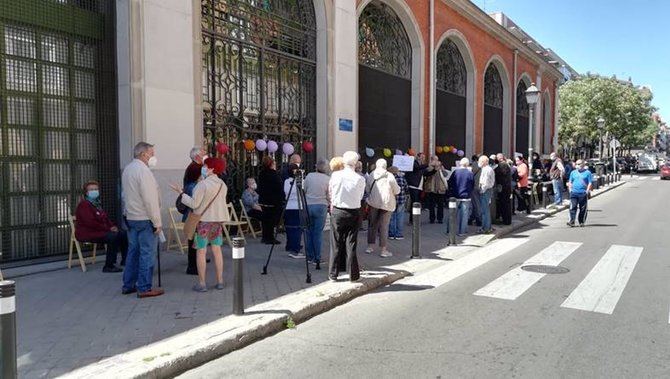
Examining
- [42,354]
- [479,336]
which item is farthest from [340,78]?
[42,354]

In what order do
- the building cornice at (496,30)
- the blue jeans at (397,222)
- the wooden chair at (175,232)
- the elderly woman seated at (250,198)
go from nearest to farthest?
the wooden chair at (175,232) < the elderly woman seated at (250,198) < the blue jeans at (397,222) < the building cornice at (496,30)

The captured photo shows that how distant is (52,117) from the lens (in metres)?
7.50

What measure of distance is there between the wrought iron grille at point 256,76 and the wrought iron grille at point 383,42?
2.79 meters

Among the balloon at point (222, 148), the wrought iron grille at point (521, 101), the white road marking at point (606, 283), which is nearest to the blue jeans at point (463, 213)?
the white road marking at point (606, 283)

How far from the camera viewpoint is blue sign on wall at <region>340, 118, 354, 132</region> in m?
13.1

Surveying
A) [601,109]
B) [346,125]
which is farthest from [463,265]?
[601,109]

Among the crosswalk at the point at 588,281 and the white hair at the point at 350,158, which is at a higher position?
the white hair at the point at 350,158

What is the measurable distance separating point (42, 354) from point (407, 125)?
47.2 feet

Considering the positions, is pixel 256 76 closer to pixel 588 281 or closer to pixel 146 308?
pixel 146 308

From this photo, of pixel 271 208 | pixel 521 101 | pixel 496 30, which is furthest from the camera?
pixel 521 101

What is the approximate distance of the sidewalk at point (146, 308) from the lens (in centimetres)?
421

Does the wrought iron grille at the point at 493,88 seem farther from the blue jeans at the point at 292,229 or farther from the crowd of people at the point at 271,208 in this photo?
the blue jeans at the point at 292,229

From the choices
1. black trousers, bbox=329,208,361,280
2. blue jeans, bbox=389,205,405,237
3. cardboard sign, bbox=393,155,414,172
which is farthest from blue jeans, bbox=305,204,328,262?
cardboard sign, bbox=393,155,414,172

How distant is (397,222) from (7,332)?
26.6 feet
